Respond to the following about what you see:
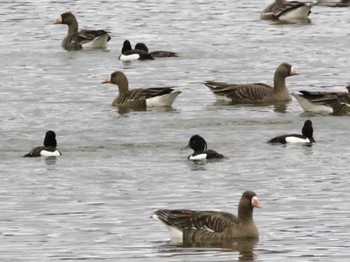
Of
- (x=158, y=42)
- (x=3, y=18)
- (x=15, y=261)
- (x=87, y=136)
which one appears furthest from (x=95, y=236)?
(x=3, y=18)

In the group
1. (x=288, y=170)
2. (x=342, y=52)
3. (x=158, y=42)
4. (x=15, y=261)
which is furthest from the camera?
(x=158, y=42)

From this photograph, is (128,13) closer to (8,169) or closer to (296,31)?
(296,31)

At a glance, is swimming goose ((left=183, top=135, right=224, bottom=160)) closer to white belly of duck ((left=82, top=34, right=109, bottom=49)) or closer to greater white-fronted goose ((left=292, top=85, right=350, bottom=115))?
greater white-fronted goose ((left=292, top=85, right=350, bottom=115))

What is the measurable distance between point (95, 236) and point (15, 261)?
1656 mm

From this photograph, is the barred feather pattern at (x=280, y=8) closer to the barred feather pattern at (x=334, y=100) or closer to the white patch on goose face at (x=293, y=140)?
the barred feather pattern at (x=334, y=100)

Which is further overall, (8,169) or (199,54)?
(199,54)

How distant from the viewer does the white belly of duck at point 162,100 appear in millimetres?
31139

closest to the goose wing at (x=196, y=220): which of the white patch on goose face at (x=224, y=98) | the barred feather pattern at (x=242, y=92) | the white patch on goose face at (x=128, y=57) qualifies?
the barred feather pattern at (x=242, y=92)

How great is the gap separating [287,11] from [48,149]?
21905mm

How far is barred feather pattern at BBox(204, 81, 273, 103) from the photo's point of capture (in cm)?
3177

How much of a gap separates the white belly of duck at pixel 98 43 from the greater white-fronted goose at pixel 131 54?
2121 millimetres

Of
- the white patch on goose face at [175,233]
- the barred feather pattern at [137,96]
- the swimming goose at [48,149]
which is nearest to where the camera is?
the white patch on goose face at [175,233]

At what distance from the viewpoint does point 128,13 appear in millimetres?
48281

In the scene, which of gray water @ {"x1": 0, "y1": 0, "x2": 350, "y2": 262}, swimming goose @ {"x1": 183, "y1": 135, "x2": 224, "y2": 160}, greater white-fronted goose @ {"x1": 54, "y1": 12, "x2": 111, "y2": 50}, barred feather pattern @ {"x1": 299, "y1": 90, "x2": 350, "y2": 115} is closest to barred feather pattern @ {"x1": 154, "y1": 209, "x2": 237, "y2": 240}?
gray water @ {"x1": 0, "y1": 0, "x2": 350, "y2": 262}
